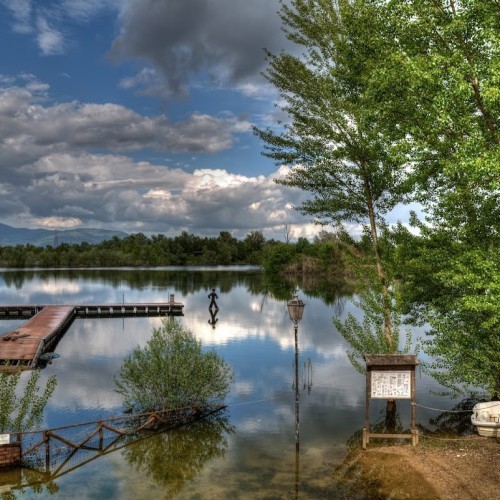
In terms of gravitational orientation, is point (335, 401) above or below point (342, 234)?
below

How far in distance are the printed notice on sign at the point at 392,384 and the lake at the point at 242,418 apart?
252cm

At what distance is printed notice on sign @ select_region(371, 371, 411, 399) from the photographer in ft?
59.7

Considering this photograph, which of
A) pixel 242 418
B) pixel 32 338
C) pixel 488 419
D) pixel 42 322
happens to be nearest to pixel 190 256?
pixel 42 322

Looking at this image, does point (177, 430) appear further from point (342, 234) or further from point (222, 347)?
point (222, 347)

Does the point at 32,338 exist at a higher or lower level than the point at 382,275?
lower

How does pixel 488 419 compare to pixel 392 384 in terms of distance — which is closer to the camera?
pixel 488 419

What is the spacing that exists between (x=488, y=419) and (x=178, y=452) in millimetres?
11073

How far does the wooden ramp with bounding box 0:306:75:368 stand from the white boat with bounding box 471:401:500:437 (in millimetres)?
19726

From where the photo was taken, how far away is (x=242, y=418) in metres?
22.2

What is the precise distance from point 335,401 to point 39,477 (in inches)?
557

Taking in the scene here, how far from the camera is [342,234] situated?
24062 millimetres

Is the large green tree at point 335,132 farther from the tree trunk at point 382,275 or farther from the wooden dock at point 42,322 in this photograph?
the wooden dock at point 42,322

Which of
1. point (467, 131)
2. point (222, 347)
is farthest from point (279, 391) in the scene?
point (467, 131)

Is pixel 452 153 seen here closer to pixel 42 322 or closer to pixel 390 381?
pixel 390 381
